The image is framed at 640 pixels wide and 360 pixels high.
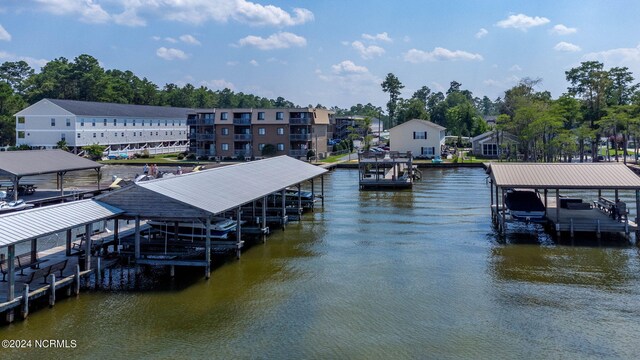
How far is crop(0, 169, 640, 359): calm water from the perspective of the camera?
1556 cm

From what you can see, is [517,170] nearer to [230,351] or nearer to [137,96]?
[230,351]

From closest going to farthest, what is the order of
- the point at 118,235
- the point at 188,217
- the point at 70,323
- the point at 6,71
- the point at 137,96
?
the point at 70,323
the point at 188,217
the point at 118,235
the point at 137,96
the point at 6,71

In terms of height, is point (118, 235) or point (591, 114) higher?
point (591, 114)

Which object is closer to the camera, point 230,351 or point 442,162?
point 230,351

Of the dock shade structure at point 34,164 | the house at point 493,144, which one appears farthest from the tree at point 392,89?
the dock shade structure at point 34,164

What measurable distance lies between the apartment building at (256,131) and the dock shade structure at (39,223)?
5595 centimetres

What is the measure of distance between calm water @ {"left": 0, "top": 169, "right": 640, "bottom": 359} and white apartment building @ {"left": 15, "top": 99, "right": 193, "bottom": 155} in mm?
64584

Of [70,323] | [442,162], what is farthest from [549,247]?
[442,162]

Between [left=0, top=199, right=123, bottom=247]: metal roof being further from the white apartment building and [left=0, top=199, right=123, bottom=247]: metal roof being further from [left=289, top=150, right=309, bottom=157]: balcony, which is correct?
the white apartment building

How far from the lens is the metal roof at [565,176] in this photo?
27953mm

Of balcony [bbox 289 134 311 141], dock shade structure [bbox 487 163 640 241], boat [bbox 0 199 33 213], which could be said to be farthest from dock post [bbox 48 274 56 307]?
balcony [bbox 289 134 311 141]

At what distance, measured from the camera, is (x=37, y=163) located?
37.4 metres

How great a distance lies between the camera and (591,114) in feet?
260

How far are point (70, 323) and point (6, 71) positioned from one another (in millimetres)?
141006
